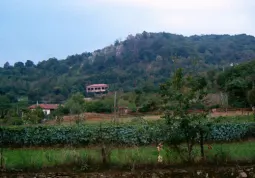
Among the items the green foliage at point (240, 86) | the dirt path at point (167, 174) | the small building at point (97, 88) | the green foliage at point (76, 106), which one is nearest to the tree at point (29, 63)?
the small building at point (97, 88)

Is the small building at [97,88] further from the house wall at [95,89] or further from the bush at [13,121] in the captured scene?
the bush at [13,121]

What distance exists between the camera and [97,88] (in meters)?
62.2

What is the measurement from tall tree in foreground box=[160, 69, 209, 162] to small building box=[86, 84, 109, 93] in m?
54.0

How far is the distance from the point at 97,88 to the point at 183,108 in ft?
179

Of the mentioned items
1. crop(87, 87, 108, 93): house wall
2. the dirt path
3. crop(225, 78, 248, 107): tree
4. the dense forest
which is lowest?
the dirt path

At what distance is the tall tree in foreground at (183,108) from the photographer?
26.5ft

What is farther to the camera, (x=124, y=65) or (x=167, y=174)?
(x=124, y=65)

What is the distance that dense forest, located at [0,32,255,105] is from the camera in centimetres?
5794

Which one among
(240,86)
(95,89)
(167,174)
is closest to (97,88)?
(95,89)

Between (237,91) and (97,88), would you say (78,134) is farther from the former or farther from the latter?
(97,88)

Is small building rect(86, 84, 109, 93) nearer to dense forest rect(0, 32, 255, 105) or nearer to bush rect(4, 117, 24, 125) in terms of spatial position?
dense forest rect(0, 32, 255, 105)

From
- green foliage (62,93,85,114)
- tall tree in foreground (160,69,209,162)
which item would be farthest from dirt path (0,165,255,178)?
green foliage (62,93,85,114)

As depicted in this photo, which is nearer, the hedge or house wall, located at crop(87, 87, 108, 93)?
the hedge

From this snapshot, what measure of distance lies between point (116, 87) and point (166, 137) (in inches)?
2144
